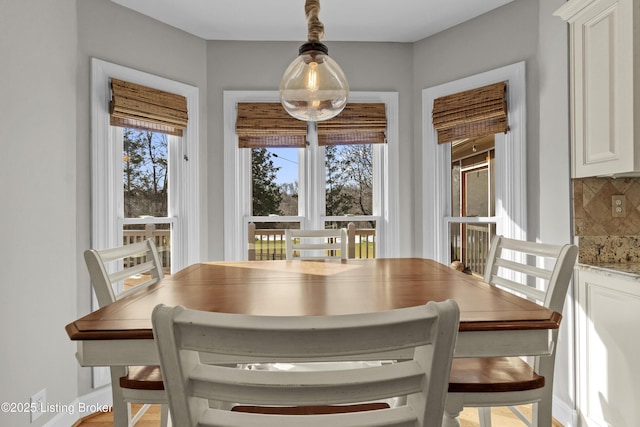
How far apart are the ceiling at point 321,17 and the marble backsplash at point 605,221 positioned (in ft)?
4.82

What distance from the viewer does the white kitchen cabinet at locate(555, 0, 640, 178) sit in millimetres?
1771

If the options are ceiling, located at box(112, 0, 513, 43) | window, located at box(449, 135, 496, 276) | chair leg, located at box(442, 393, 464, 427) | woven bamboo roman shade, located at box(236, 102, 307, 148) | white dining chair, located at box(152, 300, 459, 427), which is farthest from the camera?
woven bamboo roman shade, located at box(236, 102, 307, 148)

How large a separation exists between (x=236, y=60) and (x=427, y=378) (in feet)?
10.4

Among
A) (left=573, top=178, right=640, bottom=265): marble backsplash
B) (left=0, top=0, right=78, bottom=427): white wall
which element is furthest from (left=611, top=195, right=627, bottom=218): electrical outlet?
(left=0, top=0, right=78, bottom=427): white wall

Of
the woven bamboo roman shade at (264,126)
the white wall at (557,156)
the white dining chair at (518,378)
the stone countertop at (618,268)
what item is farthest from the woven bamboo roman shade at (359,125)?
the white dining chair at (518,378)

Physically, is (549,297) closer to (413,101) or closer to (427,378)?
(427,378)

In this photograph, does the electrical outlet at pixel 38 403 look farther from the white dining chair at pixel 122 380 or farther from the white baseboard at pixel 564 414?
the white baseboard at pixel 564 414

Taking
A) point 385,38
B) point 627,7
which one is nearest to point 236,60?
point 385,38

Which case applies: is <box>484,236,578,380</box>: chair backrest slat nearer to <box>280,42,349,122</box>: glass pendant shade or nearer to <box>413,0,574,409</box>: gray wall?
<box>413,0,574,409</box>: gray wall

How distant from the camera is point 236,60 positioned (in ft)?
10.7

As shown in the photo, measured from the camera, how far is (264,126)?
3.26 meters

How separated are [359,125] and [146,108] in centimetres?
165

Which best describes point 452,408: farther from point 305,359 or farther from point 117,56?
point 117,56

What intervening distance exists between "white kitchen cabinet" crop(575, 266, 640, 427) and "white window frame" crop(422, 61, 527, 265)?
0.75 m
